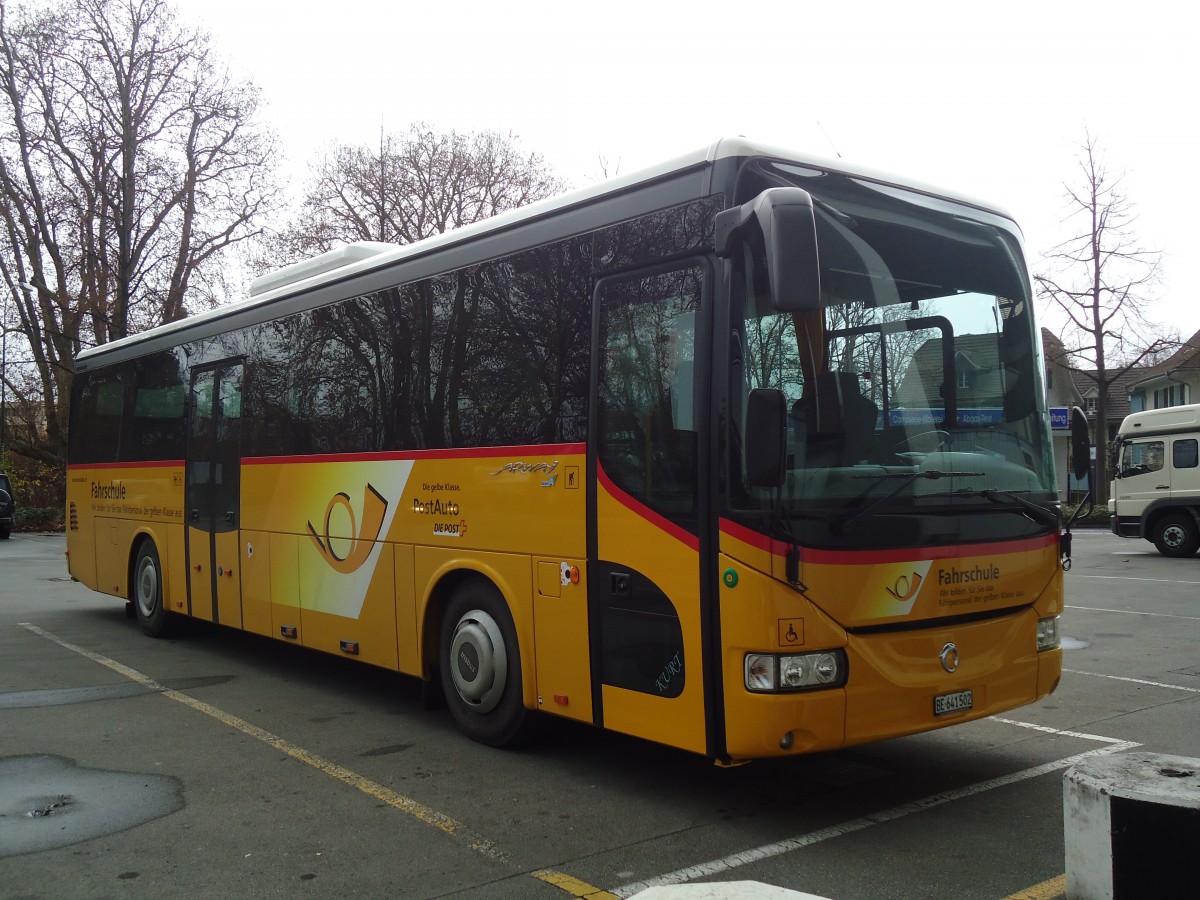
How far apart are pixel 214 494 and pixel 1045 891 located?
8.15 metres

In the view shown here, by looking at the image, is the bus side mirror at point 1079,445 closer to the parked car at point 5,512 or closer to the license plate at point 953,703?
the license plate at point 953,703

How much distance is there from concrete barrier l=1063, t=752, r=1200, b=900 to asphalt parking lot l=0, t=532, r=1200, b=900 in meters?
0.41

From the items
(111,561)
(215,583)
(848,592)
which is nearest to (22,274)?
(111,561)

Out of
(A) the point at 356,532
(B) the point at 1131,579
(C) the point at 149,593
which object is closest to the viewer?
(A) the point at 356,532

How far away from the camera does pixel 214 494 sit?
33.6 ft

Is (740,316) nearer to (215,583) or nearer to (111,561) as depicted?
(215,583)

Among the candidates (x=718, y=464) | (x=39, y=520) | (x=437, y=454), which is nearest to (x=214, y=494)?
(x=437, y=454)

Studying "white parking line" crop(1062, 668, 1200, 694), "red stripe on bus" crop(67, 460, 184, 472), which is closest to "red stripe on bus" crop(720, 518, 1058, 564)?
"white parking line" crop(1062, 668, 1200, 694)

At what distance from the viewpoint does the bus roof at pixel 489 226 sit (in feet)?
17.3

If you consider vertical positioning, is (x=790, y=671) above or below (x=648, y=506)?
below

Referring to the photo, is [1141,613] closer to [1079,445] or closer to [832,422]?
[1079,445]

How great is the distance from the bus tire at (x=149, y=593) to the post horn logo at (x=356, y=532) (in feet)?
13.2

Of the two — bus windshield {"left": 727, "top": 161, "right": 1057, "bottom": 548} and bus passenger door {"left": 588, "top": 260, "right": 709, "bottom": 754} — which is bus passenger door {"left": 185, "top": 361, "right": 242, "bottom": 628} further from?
bus windshield {"left": 727, "top": 161, "right": 1057, "bottom": 548}

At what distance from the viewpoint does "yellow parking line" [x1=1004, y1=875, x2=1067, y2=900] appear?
429 centimetres
